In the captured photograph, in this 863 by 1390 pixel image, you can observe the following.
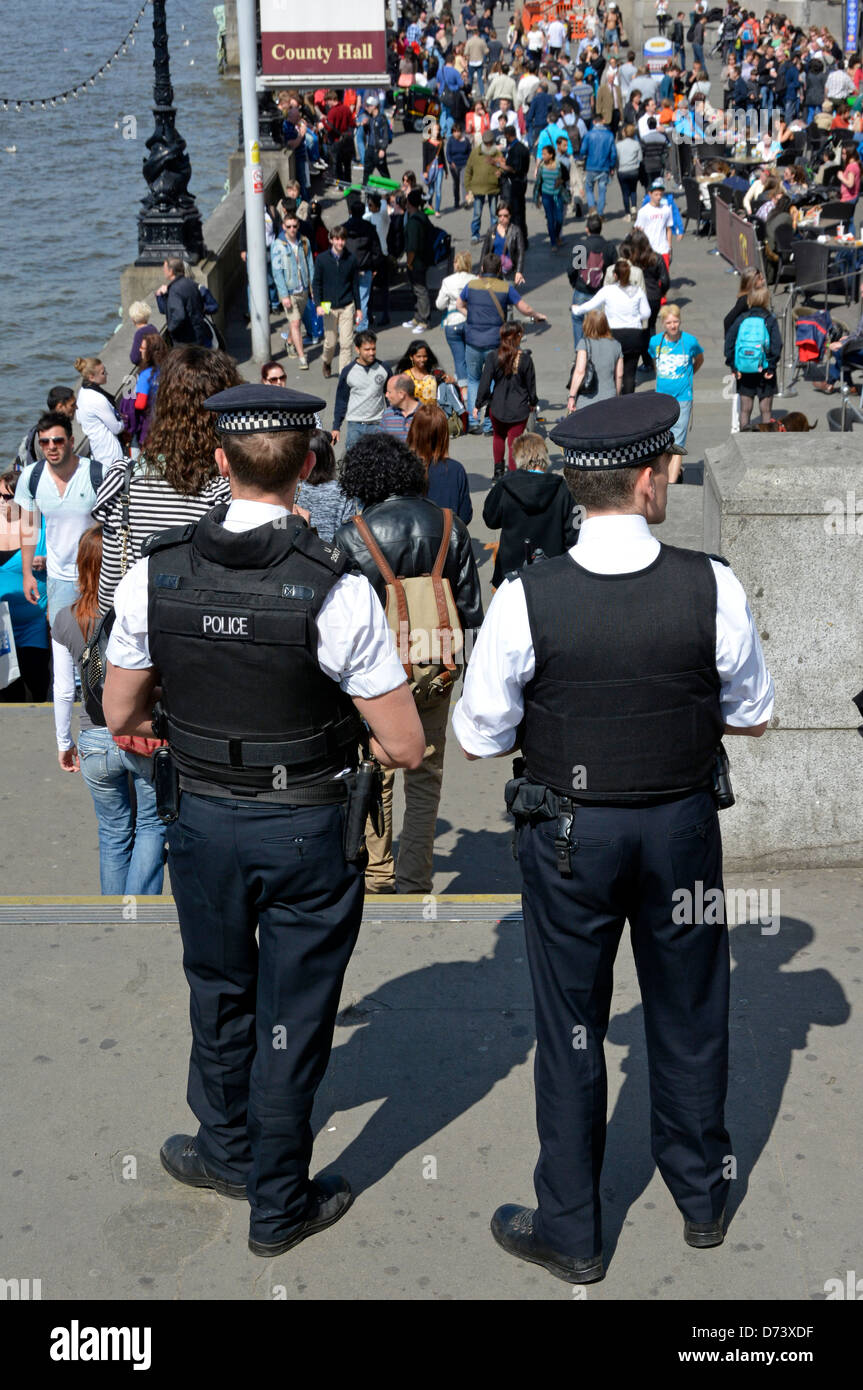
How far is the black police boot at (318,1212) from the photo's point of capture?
3.54 metres

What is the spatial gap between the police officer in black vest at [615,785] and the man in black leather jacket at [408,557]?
207 cm

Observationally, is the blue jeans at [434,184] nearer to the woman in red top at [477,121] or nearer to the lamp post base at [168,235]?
the woman in red top at [477,121]

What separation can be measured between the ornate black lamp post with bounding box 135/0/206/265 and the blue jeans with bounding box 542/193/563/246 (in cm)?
570

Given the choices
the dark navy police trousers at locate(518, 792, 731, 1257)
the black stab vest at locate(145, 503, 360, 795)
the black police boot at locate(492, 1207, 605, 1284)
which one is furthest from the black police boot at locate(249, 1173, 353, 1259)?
the black stab vest at locate(145, 503, 360, 795)

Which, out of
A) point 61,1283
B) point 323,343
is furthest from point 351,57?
point 61,1283

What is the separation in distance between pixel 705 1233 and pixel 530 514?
5.69 metres

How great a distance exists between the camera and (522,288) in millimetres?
21281

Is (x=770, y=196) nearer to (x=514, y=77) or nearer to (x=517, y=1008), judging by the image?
(x=514, y=77)

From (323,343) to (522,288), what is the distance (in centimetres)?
408

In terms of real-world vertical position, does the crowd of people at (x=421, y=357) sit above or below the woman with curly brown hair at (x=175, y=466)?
below

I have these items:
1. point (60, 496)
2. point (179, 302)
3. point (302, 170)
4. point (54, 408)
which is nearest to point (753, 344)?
point (179, 302)

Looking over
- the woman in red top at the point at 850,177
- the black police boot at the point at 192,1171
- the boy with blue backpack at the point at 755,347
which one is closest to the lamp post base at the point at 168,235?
the boy with blue backpack at the point at 755,347

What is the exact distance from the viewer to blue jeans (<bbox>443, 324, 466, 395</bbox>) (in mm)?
14703
